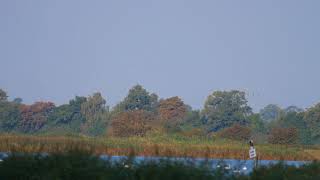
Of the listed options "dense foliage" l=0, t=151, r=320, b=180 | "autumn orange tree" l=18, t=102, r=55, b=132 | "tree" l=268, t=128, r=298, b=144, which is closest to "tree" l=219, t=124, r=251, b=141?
"tree" l=268, t=128, r=298, b=144

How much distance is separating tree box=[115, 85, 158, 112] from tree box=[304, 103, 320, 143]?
1885cm

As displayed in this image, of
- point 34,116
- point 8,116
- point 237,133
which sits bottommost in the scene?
point 237,133

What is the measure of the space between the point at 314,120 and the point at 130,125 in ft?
63.3

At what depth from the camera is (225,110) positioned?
297ft

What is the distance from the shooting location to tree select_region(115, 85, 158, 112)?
93.6 meters

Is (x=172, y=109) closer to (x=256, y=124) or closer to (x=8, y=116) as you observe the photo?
(x=256, y=124)

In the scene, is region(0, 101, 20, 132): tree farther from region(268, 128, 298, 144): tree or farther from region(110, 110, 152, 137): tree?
region(268, 128, 298, 144): tree

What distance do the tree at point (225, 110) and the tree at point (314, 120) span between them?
22.5ft

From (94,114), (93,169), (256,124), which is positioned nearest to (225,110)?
(256,124)

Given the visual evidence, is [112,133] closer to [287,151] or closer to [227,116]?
[227,116]

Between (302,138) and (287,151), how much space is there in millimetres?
33119

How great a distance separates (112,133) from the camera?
7569cm

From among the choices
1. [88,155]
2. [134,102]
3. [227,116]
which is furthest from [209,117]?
[88,155]

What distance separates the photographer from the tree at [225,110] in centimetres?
8969
